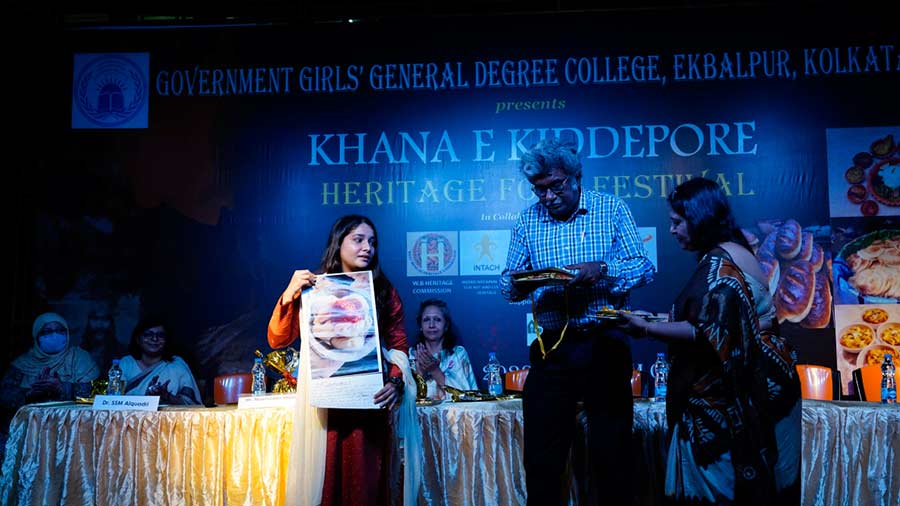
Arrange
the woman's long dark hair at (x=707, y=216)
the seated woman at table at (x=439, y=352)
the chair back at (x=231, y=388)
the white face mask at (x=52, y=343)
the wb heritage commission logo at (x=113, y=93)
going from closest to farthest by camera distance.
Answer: the woman's long dark hair at (x=707, y=216), the chair back at (x=231, y=388), the seated woman at table at (x=439, y=352), the white face mask at (x=52, y=343), the wb heritage commission logo at (x=113, y=93)

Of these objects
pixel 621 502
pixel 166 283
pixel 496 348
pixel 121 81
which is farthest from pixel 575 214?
pixel 121 81

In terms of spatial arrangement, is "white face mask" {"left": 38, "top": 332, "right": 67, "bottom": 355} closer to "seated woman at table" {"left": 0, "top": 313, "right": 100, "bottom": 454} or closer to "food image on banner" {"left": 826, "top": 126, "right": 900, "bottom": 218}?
"seated woman at table" {"left": 0, "top": 313, "right": 100, "bottom": 454}

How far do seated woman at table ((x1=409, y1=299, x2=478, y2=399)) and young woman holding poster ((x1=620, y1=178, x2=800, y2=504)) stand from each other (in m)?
2.99

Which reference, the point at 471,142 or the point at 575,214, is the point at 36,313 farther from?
the point at 575,214

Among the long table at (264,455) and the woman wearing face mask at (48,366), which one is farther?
the woman wearing face mask at (48,366)

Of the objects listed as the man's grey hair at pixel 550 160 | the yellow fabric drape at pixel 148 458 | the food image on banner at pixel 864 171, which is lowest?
the yellow fabric drape at pixel 148 458

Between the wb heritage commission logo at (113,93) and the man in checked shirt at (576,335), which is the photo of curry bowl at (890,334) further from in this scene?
the wb heritage commission logo at (113,93)

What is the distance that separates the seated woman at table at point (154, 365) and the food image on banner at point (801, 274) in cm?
419

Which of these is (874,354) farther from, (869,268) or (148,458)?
(148,458)

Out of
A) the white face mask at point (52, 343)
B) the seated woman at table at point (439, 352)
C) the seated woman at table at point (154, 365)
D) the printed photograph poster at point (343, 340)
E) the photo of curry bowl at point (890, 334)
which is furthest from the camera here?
the white face mask at point (52, 343)

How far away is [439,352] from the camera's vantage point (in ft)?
19.0

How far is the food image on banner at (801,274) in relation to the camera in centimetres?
588

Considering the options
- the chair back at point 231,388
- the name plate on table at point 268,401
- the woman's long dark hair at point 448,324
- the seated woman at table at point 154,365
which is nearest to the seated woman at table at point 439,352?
the woman's long dark hair at point 448,324

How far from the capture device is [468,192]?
6.20m
